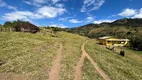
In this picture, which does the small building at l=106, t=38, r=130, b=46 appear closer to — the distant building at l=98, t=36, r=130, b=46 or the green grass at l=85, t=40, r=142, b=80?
the distant building at l=98, t=36, r=130, b=46

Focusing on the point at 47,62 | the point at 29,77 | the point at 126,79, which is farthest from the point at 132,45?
the point at 29,77

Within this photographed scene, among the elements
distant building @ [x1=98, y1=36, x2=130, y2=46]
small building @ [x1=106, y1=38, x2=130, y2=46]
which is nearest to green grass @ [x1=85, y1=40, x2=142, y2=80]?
distant building @ [x1=98, y1=36, x2=130, y2=46]

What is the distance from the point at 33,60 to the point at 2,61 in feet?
14.1

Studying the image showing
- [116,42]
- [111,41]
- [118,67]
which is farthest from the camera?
[116,42]

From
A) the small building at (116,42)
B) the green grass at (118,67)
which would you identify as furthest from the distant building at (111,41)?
the green grass at (118,67)

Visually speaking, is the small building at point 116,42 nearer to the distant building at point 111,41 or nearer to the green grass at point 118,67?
the distant building at point 111,41

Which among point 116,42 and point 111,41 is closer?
point 111,41

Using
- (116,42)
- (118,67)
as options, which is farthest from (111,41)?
(118,67)

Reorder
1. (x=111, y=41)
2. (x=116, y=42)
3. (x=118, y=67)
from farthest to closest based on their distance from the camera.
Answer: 1. (x=116, y=42)
2. (x=111, y=41)
3. (x=118, y=67)

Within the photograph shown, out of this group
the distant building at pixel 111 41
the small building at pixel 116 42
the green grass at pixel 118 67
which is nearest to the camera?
the green grass at pixel 118 67

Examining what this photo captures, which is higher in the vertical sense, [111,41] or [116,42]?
[111,41]

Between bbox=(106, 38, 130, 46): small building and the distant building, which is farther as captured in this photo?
bbox=(106, 38, 130, 46): small building

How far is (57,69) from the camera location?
1983cm

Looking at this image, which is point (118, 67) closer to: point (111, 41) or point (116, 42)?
point (111, 41)
